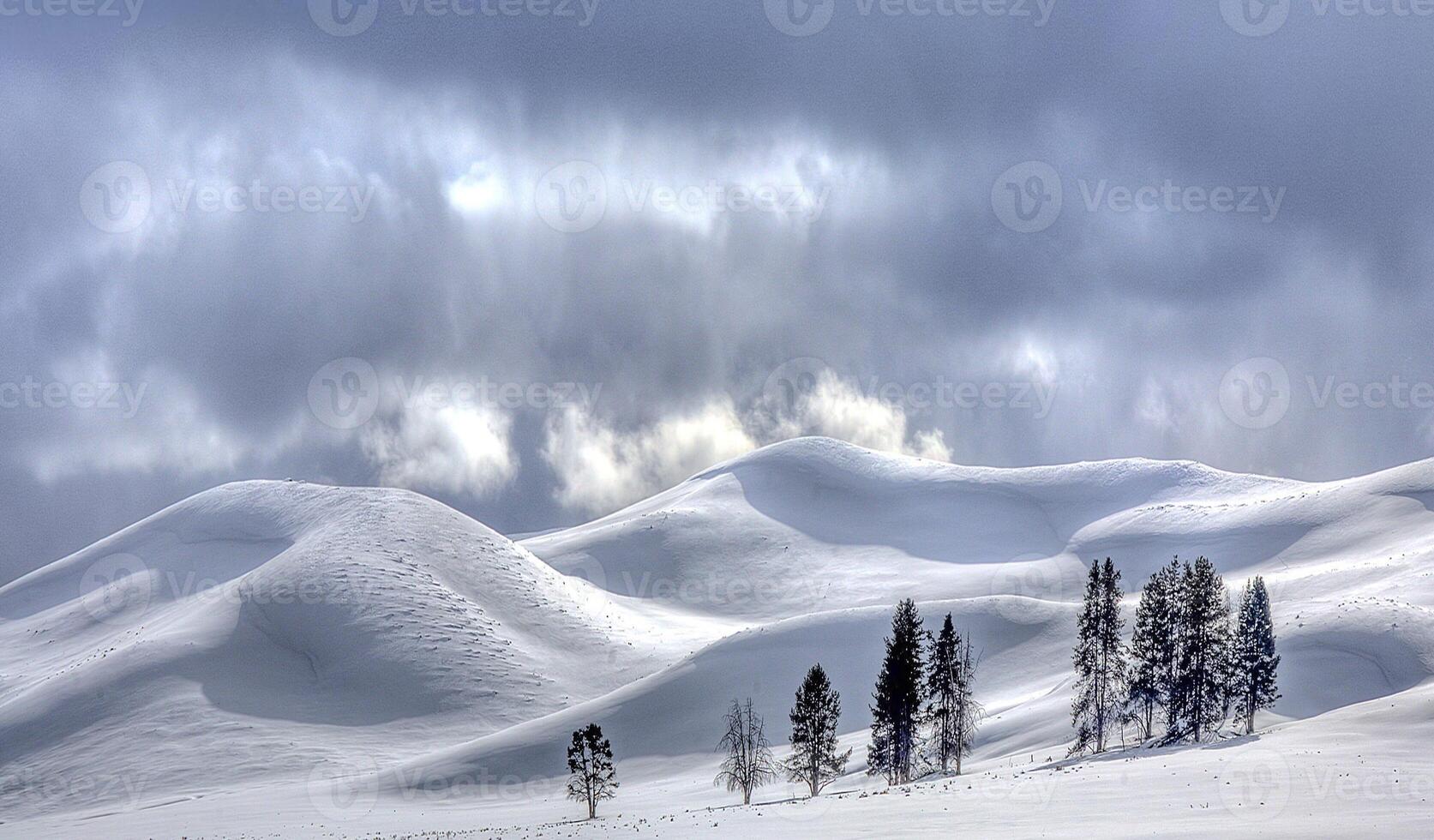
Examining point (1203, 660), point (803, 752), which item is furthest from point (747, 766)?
point (1203, 660)

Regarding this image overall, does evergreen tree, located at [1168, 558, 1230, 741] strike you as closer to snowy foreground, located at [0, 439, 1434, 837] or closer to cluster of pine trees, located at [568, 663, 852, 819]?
snowy foreground, located at [0, 439, 1434, 837]

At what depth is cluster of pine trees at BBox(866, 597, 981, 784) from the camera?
57.7 metres

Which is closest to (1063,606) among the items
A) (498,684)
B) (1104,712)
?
(1104,712)

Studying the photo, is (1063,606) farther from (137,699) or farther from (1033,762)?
(137,699)

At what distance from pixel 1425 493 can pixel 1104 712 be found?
119909 mm

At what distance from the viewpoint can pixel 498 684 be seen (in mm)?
114750

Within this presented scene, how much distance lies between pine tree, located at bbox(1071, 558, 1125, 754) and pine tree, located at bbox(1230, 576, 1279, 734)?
6315 millimetres

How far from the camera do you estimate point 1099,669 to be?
61.1m

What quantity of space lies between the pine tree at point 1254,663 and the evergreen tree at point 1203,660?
0.83 metres

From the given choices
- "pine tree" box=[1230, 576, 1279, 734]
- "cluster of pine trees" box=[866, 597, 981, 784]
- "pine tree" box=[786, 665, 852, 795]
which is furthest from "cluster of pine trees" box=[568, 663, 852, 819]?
"pine tree" box=[1230, 576, 1279, 734]

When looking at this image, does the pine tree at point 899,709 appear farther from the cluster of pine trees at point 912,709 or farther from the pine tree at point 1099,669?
the pine tree at point 1099,669

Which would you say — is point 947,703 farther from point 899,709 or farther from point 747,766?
point 747,766

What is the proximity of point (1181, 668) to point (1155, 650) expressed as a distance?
1.96 m

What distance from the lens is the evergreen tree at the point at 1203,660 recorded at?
56.7m
